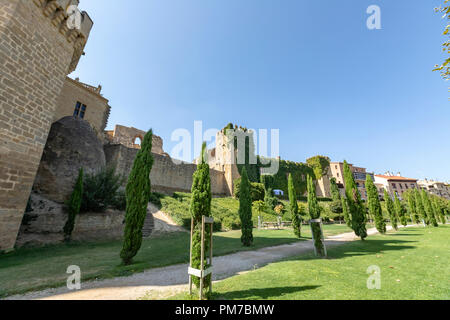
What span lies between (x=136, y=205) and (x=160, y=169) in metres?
17.4

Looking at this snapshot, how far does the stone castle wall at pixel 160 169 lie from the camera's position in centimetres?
1995

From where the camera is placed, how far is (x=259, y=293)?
3.54 m

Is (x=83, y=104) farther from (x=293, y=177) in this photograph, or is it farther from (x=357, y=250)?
(x=293, y=177)

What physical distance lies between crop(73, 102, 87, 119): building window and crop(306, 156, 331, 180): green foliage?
40.4m

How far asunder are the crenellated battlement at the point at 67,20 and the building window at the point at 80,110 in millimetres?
6736

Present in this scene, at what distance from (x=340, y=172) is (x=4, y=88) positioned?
195 ft

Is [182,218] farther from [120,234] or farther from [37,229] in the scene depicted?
[37,229]

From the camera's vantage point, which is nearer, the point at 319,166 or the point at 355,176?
the point at 319,166

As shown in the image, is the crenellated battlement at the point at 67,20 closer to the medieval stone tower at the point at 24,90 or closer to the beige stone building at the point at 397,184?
the medieval stone tower at the point at 24,90

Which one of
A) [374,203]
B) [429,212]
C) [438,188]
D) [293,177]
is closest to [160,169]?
[374,203]

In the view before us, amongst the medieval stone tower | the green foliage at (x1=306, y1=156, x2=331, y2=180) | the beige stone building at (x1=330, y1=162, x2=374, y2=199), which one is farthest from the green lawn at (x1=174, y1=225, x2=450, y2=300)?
the beige stone building at (x1=330, y1=162, x2=374, y2=199)

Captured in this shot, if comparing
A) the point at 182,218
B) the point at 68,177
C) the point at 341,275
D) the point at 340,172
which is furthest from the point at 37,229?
the point at 340,172

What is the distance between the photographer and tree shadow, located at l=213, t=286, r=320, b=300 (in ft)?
11.2
